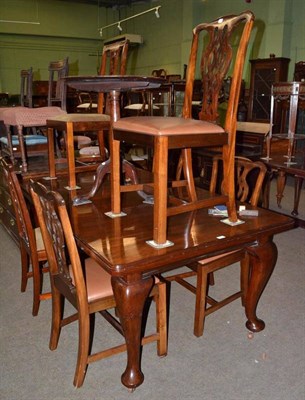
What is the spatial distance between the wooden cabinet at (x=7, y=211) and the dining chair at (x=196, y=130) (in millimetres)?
1489

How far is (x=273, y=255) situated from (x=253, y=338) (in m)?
0.52

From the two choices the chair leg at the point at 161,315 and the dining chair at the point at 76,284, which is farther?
the chair leg at the point at 161,315

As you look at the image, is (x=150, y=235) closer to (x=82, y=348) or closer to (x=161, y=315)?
(x=161, y=315)

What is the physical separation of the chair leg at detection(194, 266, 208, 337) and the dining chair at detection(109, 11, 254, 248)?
331 millimetres

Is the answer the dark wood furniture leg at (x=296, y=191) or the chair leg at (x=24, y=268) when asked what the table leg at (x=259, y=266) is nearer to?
the chair leg at (x=24, y=268)

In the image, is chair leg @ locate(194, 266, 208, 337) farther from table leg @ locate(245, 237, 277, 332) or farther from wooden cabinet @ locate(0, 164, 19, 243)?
wooden cabinet @ locate(0, 164, 19, 243)

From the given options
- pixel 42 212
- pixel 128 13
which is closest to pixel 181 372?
pixel 42 212

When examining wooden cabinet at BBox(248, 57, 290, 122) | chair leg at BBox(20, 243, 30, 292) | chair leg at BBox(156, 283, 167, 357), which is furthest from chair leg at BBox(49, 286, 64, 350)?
wooden cabinet at BBox(248, 57, 290, 122)

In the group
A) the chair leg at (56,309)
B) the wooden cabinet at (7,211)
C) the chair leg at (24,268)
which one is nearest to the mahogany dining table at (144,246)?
the chair leg at (56,309)

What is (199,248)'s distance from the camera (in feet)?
5.46

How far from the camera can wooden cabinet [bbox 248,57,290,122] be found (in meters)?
7.00

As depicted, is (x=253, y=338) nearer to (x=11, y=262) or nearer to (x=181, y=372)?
(x=181, y=372)

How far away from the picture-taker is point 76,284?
62.0 inches

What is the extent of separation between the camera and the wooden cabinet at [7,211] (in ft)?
10.5
